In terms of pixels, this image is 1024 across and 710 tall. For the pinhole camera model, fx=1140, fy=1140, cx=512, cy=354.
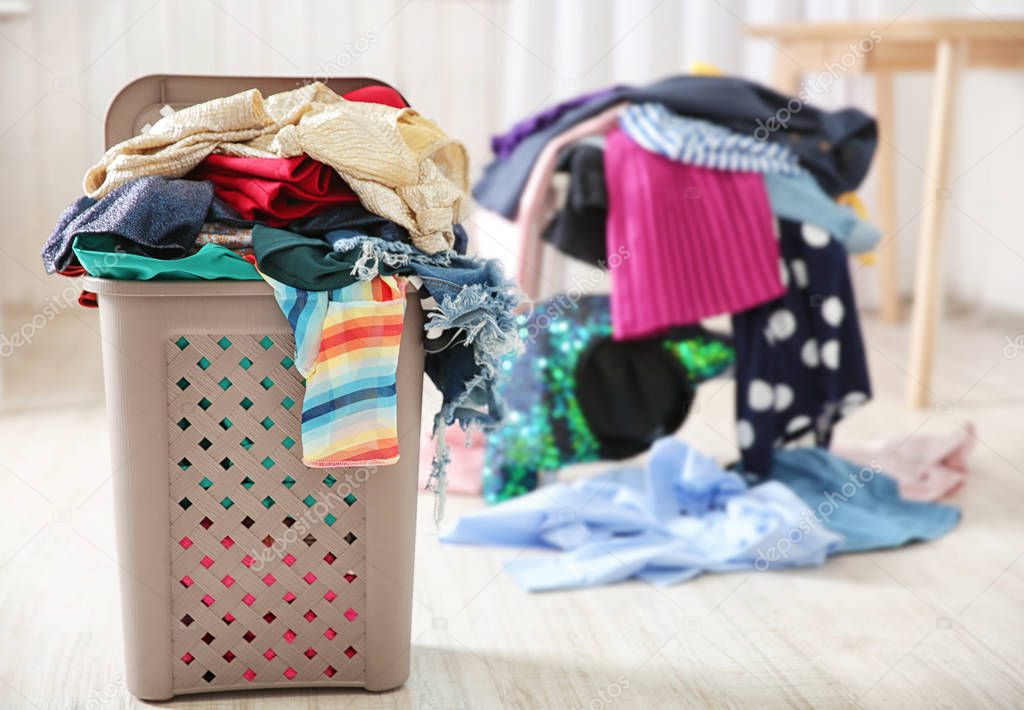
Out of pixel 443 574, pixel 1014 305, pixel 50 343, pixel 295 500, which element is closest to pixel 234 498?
pixel 295 500

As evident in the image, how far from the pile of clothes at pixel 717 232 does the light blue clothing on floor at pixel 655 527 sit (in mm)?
83

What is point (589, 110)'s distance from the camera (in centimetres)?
195

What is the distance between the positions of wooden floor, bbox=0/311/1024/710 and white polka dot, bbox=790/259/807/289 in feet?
1.49

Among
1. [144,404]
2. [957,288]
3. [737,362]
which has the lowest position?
[957,288]

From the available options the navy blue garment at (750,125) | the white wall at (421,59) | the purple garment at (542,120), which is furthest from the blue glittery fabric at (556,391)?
the white wall at (421,59)

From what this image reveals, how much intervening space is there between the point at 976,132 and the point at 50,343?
8.56 feet

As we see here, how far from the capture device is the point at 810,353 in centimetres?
189

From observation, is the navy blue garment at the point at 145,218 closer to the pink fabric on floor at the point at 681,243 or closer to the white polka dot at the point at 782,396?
the pink fabric on floor at the point at 681,243

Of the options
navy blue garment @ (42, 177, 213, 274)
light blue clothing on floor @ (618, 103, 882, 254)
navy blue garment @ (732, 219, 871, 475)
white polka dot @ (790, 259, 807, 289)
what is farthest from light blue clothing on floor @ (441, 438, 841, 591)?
navy blue garment @ (42, 177, 213, 274)

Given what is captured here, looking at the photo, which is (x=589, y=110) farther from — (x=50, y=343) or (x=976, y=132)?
(x=976, y=132)

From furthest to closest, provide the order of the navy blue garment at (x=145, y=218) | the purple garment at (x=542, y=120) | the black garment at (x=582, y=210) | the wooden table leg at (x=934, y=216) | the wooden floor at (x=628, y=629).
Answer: the wooden table leg at (x=934, y=216)
the purple garment at (x=542, y=120)
the black garment at (x=582, y=210)
the wooden floor at (x=628, y=629)
the navy blue garment at (x=145, y=218)

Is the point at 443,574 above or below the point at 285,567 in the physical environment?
below

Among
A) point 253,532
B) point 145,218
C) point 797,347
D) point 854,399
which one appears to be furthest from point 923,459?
point 145,218

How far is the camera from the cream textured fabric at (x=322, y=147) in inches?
46.8
